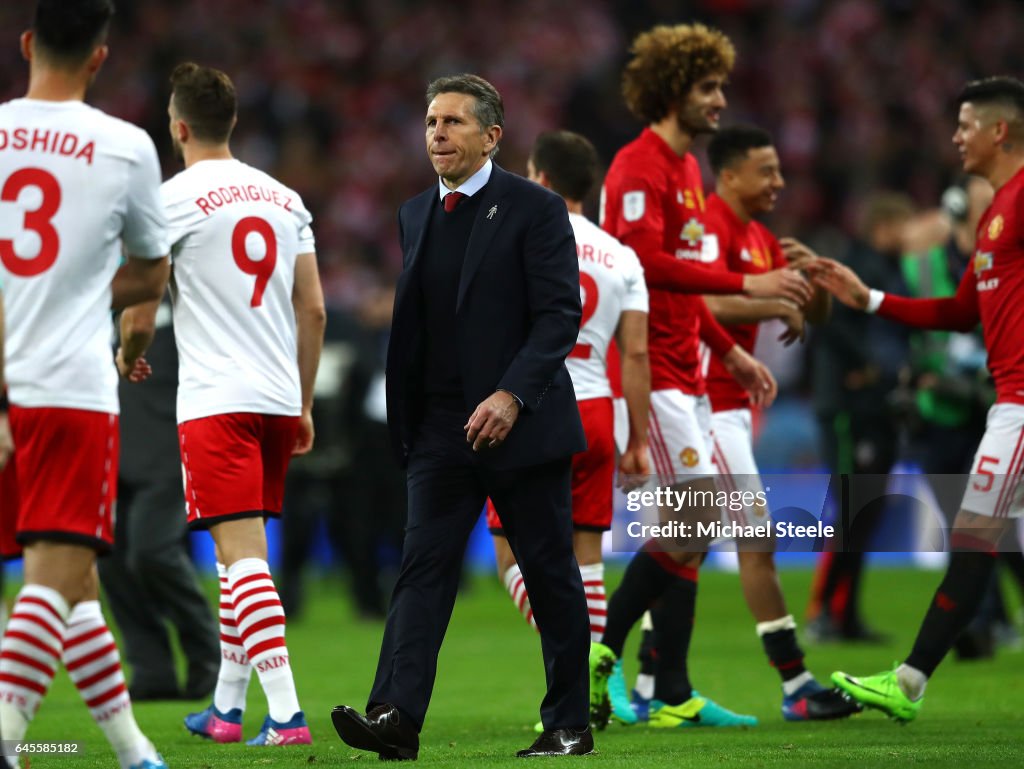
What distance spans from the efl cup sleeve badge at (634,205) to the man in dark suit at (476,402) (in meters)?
1.53

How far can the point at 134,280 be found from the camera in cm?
489

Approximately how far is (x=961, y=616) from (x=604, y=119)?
15.6 m

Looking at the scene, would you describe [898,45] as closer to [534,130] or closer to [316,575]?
[534,130]

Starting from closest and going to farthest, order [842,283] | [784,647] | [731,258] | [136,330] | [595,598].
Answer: [136,330] → [595,598] → [784,647] → [842,283] → [731,258]

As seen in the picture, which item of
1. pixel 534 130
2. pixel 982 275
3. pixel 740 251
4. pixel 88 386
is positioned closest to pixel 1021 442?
pixel 982 275

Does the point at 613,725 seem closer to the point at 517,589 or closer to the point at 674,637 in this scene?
the point at 674,637

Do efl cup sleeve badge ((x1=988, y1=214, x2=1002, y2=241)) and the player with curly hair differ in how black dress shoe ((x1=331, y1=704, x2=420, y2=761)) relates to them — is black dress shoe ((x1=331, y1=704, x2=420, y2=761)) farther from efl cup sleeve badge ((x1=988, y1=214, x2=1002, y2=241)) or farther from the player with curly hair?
efl cup sleeve badge ((x1=988, y1=214, x2=1002, y2=241))

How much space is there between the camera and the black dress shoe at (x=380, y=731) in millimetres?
5184

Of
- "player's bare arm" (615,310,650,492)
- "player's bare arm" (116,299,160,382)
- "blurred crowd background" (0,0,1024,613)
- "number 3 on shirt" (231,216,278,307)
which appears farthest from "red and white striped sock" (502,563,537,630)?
"blurred crowd background" (0,0,1024,613)

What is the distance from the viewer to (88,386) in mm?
4598

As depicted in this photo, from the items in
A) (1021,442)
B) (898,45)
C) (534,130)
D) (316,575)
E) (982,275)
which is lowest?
(316,575)

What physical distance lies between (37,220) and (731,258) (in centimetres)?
399

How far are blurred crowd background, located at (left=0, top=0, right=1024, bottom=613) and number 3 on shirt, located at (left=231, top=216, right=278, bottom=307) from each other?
1232 centimetres

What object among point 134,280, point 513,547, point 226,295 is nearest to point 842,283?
point 513,547
